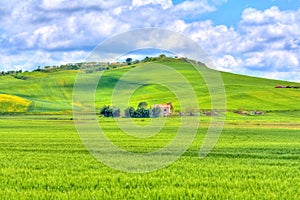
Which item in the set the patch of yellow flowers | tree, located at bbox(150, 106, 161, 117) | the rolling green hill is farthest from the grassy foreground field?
the patch of yellow flowers

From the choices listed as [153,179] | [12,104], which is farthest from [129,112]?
[153,179]

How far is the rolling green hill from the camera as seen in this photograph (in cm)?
11562

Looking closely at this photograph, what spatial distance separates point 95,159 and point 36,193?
9423 millimetres

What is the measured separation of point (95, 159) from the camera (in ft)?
79.4

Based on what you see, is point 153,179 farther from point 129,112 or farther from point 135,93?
point 135,93

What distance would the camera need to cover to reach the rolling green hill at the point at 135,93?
379 feet

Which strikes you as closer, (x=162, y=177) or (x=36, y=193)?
(x=36, y=193)

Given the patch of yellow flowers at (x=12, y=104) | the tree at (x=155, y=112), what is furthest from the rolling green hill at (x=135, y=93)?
the tree at (x=155, y=112)

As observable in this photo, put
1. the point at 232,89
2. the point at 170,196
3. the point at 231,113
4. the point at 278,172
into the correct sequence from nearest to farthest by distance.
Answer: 1. the point at 170,196
2. the point at 278,172
3. the point at 231,113
4. the point at 232,89

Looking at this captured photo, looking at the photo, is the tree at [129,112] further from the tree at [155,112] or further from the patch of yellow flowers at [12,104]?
the patch of yellow flowers at [12,104]

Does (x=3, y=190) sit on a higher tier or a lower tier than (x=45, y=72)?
lower

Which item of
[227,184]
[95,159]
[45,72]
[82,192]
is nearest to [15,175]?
[82,192]

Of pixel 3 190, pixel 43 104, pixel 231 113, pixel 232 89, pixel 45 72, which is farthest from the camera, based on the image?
pixel 45 72

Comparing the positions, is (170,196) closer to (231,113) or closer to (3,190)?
(3,190)
